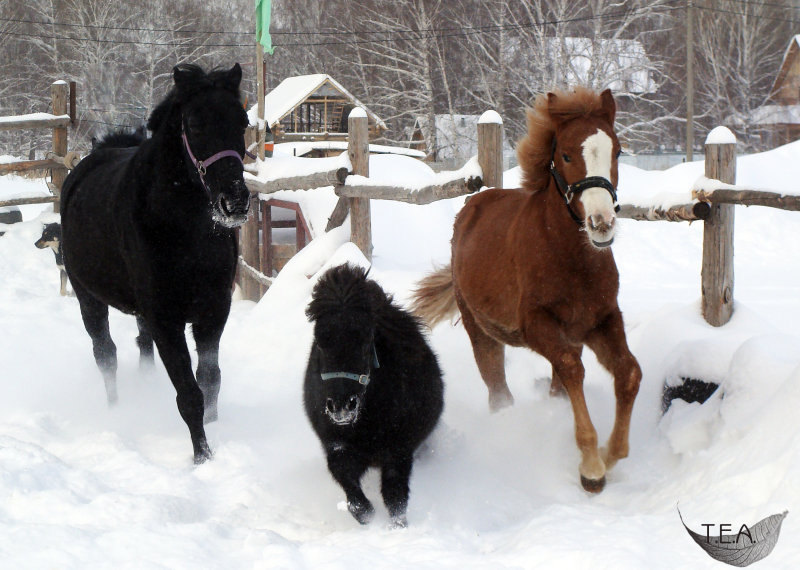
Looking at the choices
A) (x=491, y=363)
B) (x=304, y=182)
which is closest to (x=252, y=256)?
(x=304, y=182)

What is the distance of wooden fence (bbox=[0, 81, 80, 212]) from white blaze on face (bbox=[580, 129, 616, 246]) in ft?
31.9

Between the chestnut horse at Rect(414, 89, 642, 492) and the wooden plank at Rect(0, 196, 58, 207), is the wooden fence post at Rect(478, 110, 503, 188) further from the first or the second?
the wooden plank at Rect(0, 196, 58, 207)

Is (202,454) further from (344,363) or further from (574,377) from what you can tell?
(574,377)

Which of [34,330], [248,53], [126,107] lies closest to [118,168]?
[34,330]

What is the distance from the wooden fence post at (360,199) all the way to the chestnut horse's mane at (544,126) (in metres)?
2.97

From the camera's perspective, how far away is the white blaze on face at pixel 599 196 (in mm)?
3363

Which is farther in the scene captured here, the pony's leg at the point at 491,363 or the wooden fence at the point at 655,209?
the pony's leg at the point at 491,363

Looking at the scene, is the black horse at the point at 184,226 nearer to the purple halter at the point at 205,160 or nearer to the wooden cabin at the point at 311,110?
the purple halter at the point at 205,160

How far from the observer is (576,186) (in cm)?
356

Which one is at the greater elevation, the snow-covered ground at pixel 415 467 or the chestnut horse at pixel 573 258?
the chestnut horse at pixel 573 258

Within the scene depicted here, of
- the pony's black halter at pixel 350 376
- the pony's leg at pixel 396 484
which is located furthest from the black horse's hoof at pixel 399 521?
the pony's black halter at pixel 350 376

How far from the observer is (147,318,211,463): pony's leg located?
430cm

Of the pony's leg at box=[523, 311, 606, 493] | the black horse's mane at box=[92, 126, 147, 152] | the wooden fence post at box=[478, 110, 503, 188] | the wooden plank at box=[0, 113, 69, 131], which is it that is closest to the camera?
the pony's leg at box=[523, 311, 606, 493]

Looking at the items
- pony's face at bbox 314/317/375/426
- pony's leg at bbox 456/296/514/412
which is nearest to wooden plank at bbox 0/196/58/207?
pony's leg at bbox 456/296/514/412
